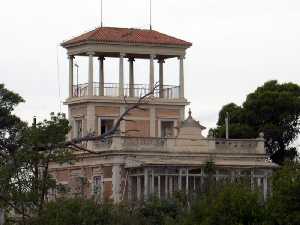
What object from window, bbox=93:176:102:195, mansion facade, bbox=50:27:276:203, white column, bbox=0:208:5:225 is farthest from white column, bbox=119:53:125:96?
white column, bbox=0:208:5:225

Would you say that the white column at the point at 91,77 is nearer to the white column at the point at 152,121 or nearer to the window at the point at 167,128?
the white column at the point at 152,121

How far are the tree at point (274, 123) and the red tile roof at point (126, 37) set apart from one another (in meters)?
10.3

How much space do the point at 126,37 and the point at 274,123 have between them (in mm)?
14893

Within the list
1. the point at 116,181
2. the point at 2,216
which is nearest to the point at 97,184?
the point at 116,181

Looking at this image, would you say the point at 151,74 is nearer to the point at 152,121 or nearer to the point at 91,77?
the point at 152,121

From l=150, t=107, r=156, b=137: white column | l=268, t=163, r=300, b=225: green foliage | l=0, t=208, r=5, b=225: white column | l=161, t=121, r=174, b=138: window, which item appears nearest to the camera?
l=268, t=163, r=300, b=225: green foliage

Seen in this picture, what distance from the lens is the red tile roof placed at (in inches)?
3802

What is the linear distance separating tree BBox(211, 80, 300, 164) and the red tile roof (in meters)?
10.3

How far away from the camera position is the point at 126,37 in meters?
97.2

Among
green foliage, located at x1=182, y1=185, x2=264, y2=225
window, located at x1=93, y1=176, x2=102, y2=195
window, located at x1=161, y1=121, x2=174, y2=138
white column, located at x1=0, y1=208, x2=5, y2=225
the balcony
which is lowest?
white column, located at x1=0, y1=208, x2=5, y2=225

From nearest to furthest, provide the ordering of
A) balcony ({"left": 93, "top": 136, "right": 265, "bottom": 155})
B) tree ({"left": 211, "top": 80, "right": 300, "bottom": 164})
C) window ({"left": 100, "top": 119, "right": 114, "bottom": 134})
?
balcony ({"left": 93, "top": 136, "right": 265, "bottom": 155})
window ({"left": 100, "top": 119, "right": 114, "bottom": 134})
tree ({"left": 211, "top": 80, "right": 300, "bottom": 164})

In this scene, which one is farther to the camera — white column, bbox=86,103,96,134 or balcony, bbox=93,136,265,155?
white column, bbox=86,103,96,134

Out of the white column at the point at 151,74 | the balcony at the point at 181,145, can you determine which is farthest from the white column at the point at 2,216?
the white column at the point at 151,74

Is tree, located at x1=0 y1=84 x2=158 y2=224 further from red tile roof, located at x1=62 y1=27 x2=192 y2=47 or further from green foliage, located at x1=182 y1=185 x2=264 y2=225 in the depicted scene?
red tile roof, located at x1=62 y1=27 x2=192 y2=47
